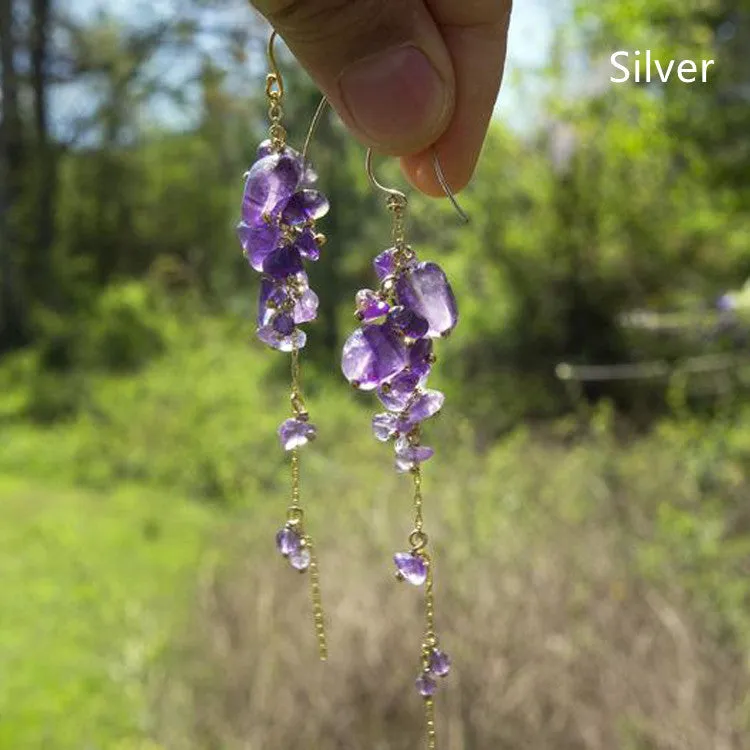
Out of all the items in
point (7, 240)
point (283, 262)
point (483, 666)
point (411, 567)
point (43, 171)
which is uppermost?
point (43, 171)

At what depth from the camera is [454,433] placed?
373 cm

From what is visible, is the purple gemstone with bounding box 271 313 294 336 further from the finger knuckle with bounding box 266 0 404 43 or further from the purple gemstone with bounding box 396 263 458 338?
the finger knuckle with bounding box 266 0 404 43

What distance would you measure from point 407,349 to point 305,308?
0.09 meters

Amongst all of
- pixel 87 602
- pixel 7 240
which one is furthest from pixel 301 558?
pixel 7 240

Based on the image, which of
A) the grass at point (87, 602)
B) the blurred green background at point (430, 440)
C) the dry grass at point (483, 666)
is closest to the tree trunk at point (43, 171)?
the blurred green background at point (430, 440)

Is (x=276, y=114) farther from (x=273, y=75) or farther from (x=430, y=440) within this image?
(x=430, y=440)

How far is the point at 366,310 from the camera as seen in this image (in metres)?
0.78

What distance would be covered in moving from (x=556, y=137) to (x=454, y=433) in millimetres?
2660

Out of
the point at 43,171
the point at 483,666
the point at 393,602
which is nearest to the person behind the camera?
the point at 483,666

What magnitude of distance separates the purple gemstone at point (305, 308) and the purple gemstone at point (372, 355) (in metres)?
0.05

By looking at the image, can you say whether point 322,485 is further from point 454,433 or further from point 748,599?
point 748,599

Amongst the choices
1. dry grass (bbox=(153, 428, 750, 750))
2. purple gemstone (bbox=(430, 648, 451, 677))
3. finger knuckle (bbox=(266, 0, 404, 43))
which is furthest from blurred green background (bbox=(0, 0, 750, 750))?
finger knuckle (bbox=(266, 0, 404, 43))

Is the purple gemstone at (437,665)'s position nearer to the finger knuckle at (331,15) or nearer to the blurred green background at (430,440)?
the finger knuckle at (331,15)

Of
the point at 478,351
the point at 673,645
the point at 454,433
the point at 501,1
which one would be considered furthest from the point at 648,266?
the point at 501,1
